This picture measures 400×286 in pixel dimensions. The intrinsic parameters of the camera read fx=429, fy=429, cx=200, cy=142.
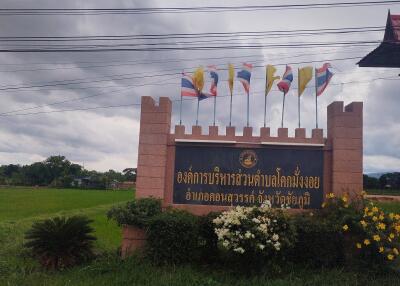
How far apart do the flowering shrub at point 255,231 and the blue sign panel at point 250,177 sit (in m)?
1.34

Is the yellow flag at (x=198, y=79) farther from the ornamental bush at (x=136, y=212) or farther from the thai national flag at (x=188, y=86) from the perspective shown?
the ornamental bush at (x=136, y=212)

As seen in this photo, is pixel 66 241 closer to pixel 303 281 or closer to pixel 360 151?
pixel 303 281

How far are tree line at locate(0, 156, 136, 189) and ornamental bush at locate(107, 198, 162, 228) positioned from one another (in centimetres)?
6493

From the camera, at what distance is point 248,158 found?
28.2 ft

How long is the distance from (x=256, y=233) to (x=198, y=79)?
12.2 ft

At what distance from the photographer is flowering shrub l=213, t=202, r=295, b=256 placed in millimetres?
6648

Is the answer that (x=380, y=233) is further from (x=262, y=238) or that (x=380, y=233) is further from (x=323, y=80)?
(x=323, y=80)

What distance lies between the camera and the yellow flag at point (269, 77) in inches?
347

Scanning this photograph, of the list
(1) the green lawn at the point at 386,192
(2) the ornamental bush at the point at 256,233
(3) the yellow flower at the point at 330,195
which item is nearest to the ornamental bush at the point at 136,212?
(2) the ornamental bush at the point at 256,233

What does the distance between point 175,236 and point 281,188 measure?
2460 mm

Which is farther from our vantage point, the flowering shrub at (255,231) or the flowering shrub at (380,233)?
the flowering shrub at (380,233)

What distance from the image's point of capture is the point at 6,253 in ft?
29.1

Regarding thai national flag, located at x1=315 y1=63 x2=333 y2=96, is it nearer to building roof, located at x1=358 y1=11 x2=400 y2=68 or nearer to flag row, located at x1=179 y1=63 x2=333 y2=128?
flag row, located at x1=179 y1=63 x2=333 y2=128

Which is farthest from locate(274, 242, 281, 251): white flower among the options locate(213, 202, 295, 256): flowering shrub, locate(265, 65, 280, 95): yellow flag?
locate(265, 65, 280, 95): yellow flag
